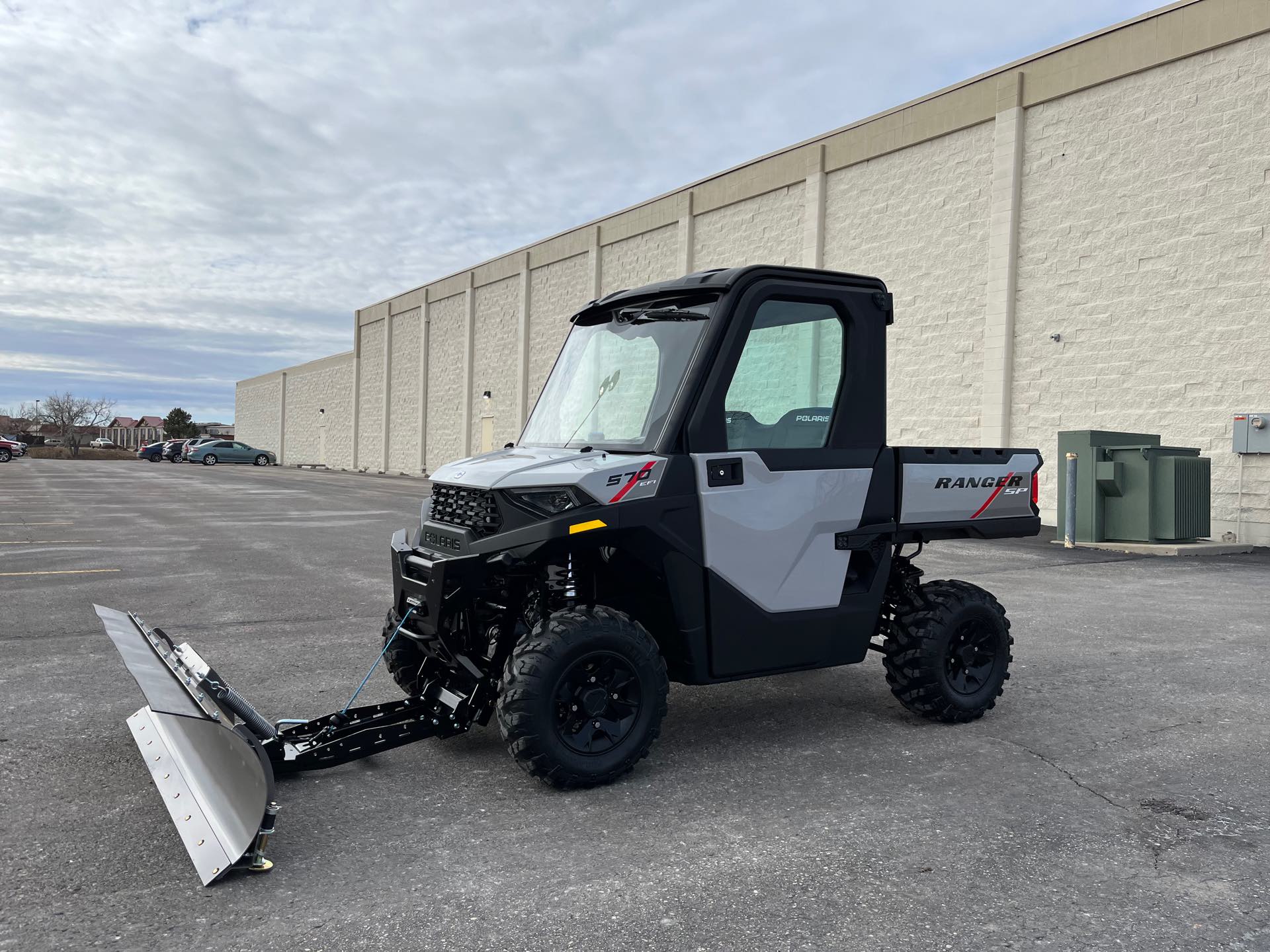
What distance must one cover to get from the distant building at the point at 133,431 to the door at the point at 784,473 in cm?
12077

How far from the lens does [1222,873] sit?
3.34 m

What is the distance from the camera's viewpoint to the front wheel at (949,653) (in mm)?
5031

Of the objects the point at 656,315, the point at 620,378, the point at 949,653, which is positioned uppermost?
the point at 656,315

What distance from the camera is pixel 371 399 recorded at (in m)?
51.7

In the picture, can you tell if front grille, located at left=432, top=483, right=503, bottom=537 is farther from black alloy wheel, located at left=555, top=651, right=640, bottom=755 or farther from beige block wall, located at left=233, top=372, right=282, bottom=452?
beige block wall, located at left=233, top=372, right=282, bottom=452

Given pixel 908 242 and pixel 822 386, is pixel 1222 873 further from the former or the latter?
pixel 908 242

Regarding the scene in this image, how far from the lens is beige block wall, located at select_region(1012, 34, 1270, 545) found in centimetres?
1533

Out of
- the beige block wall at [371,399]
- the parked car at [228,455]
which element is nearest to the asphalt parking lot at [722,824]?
the beige block wall at [371,399]

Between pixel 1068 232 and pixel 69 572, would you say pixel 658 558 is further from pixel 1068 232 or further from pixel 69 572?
pixel 1068 232

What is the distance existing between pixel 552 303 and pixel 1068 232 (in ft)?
69.2

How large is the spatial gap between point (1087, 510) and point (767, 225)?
505 inches

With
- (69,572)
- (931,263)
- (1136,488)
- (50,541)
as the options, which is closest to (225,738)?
(69,572)

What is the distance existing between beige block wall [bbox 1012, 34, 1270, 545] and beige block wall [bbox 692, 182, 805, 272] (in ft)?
21.3

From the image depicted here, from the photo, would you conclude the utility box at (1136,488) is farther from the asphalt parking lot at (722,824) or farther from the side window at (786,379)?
the side window at (786,379)
